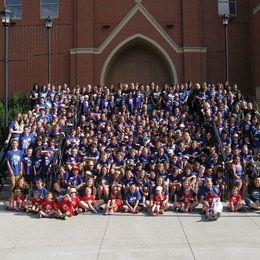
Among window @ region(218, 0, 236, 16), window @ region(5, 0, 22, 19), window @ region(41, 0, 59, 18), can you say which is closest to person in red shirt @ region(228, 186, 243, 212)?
window @ region(218, 0, 236, 16)

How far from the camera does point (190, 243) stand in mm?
8125

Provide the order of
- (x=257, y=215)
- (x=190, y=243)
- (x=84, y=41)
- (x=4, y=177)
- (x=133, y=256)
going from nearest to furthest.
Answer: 1. (x=133, y=256)
2. (x=190, y=243)
3. (x=257, y=215)
4. (x=4, y=177)
5. (x=84, y=41)

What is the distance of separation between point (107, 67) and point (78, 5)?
379 centimetres

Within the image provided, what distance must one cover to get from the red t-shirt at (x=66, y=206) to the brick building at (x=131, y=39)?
15.7 meters

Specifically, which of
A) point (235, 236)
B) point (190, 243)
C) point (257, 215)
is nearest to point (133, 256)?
point (190, 243)

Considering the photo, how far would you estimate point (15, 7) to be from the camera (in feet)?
90.3

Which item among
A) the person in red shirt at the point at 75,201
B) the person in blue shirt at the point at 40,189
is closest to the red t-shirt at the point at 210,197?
the person in red shirt at the point at 75,201

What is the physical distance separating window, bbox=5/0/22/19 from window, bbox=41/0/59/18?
134 cm

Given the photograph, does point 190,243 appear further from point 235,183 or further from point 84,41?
point 84,41

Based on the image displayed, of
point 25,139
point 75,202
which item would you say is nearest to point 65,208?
point 75,202

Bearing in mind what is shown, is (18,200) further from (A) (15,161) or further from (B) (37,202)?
(A) (15,161)

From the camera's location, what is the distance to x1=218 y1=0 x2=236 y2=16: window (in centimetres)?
2666

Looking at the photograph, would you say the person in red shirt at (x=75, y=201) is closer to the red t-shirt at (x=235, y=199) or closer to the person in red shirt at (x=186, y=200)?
the person in red shirt at (x=186, y=200)

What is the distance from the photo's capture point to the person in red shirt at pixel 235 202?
11.1 metres
